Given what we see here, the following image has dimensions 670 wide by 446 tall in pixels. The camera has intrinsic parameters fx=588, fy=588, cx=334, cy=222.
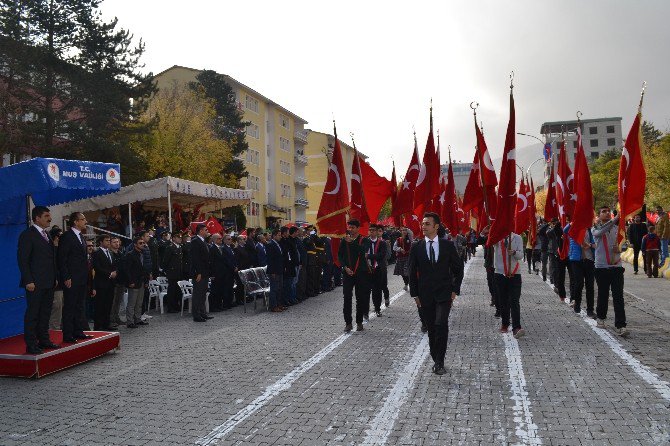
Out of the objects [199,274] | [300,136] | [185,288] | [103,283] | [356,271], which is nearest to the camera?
[356,271]

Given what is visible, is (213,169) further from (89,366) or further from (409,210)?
(89,366)

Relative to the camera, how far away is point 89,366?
864cm

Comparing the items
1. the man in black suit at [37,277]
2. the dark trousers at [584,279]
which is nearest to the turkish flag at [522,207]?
the dark trousers at [584,279]

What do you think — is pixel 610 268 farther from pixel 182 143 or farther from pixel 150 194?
pixel 182 143

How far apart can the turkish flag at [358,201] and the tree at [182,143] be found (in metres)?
23.6

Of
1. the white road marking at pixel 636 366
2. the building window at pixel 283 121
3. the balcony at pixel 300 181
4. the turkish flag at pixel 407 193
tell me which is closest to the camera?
the white road marking at pixel 636 366

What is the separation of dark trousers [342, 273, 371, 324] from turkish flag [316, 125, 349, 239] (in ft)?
5.92

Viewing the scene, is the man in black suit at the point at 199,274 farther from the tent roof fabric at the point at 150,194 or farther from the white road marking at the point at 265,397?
the tent roof fabric at the point at 150,194

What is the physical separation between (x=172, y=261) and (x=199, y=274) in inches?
88.2

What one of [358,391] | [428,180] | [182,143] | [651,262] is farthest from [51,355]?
[182,143]

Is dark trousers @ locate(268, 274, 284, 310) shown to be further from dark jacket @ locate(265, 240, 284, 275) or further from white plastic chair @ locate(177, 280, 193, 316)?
white plastic chair @ locate(177, 280, 193, 316)

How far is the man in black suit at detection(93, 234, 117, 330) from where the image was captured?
11.4 m

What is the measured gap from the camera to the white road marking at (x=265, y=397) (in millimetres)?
5363

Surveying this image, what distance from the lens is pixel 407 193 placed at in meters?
15.7
